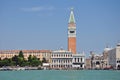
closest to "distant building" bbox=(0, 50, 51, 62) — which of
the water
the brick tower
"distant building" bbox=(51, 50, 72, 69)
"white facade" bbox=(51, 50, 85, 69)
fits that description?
"white facade" bbox=(51, 50, 85, 69)

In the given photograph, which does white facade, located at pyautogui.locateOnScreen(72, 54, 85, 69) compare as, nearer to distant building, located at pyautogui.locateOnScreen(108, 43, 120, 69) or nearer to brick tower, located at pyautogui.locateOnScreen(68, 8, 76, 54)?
brick tower, located at pyautogui.locateOnScreen(68, 8, 76, 54)

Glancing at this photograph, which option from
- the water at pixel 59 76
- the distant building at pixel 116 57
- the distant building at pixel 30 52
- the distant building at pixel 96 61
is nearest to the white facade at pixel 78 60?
the distant building at pixel 30 52

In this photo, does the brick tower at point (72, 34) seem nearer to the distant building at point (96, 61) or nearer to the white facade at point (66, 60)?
the white facade at point (66, 60)

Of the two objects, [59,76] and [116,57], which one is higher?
[116,57]

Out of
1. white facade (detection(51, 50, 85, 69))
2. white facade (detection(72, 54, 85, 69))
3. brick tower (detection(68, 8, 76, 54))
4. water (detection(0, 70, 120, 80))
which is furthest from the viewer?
brick tower (detection(68, 8, 76, 54))

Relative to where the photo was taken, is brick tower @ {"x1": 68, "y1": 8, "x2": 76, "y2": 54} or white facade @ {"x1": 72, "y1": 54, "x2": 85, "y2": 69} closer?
white facade @ {"x1": 72, "y1": 54, "x2": 85, "y2": 69}

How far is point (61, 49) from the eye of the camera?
154 meters

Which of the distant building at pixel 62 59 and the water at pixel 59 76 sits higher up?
the distant building at pixel 62 59

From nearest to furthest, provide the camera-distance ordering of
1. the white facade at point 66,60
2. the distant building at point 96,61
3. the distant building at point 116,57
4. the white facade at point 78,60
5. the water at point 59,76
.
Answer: the water at point 59,76 < the distant building at point 116,57 < the white facade at point 66,60 < the white facade at point 78,60 < the distant building at point 96,61

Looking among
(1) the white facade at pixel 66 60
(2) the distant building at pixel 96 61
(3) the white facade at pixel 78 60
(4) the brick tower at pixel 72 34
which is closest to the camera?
(1) the white facade at pixel 66 60

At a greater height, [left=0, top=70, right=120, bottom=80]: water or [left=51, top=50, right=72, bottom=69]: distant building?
[left=51, top=50, right=72, bottom=69]: distant building

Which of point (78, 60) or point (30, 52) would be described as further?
point (30, 52)

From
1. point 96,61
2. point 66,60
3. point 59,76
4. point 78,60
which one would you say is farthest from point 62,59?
point 59,76

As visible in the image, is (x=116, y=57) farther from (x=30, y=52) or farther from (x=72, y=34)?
(x=30, y=52)
